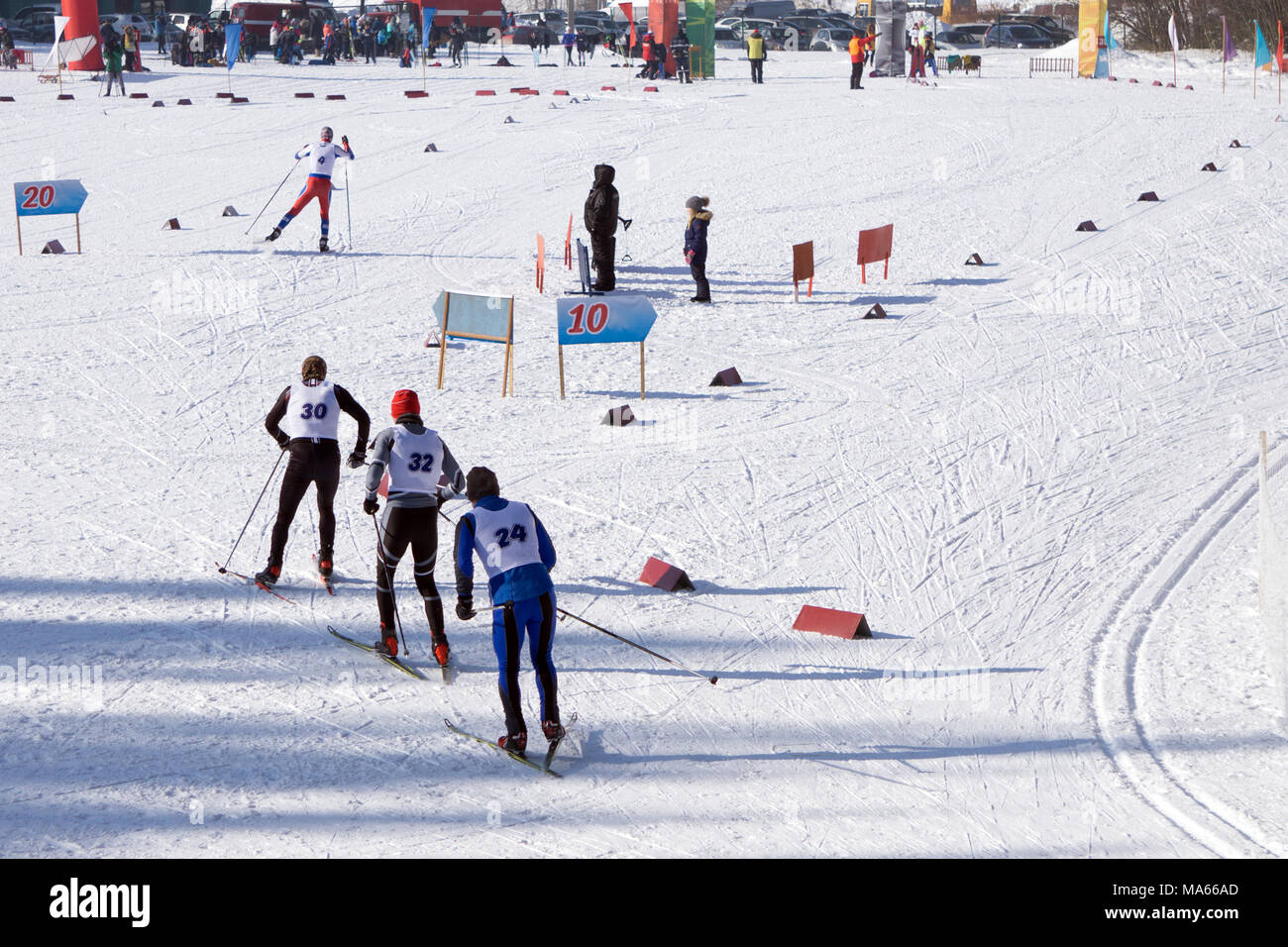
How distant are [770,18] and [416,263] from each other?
4213cm

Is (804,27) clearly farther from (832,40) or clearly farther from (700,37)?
(700,37)

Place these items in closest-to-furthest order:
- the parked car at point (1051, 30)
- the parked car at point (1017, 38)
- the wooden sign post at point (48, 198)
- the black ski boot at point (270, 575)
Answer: the black ski boot at point (270, 575) < the wooden sign post at point (48, 198) < the parked car at point (1017, 38) < the parked car at point (1051, 30)

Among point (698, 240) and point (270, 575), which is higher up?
point (698, 240)

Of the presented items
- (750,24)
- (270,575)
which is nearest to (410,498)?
(270,575)

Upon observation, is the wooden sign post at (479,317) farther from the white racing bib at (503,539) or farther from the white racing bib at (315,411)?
the white racing bib at (503,539)

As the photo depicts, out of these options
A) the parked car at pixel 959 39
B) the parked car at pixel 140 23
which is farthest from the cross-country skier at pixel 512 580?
the parked car at pixel 959 39

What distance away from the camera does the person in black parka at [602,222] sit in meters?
Result: 15.6

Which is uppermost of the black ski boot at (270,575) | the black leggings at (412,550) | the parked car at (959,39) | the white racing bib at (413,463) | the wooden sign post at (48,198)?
the parked car at (959,39)

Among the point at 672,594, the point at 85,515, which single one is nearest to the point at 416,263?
the point at 85,515

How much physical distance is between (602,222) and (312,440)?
8003 millimetres

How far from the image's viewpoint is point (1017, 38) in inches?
2090

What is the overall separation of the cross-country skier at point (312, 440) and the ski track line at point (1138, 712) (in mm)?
4419

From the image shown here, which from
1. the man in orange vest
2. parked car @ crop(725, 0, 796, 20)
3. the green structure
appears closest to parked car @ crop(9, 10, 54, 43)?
the green structure
